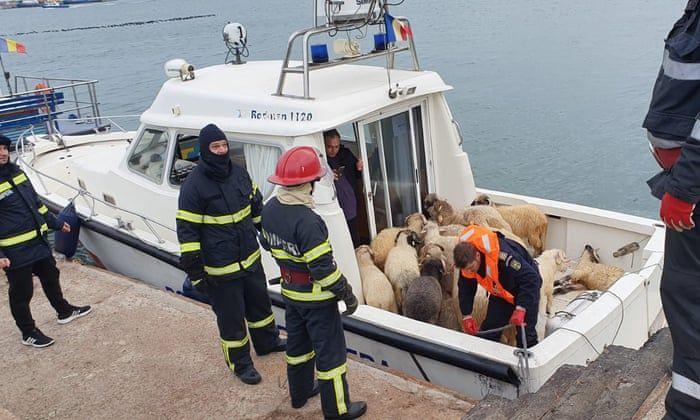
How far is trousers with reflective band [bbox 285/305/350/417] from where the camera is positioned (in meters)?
3.45

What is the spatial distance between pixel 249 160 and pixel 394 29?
1.74 metres

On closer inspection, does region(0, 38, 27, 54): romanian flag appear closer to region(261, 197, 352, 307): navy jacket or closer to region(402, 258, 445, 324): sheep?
region(402, 258, 445, 324): sheep

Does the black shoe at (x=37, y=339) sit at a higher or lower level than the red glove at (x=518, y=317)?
lower

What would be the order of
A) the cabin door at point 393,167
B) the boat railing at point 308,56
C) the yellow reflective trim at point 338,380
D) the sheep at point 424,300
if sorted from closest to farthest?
the yellow reflective trim at point 338,380 < the sheep at point 424,300 < the boat railing at point 308,56 < the cabin door at point 393,167

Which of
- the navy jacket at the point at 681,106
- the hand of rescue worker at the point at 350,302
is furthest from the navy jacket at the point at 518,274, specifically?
the navy jacket at the point at 681,106

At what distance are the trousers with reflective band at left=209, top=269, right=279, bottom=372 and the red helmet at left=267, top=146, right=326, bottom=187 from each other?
3.33 feet

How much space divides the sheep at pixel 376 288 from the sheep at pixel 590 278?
154 centimetres

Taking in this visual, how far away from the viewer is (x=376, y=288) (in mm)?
4977

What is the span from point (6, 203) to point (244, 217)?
1966 millimetres

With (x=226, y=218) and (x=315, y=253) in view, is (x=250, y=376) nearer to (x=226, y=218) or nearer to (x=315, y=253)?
(x=226, y=218)

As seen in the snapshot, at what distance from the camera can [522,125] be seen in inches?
654

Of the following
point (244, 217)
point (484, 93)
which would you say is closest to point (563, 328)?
point (244, 217)

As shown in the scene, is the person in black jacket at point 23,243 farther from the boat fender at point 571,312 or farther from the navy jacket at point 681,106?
the navy jacket at point 681,106

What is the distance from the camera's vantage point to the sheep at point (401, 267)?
198 inches
